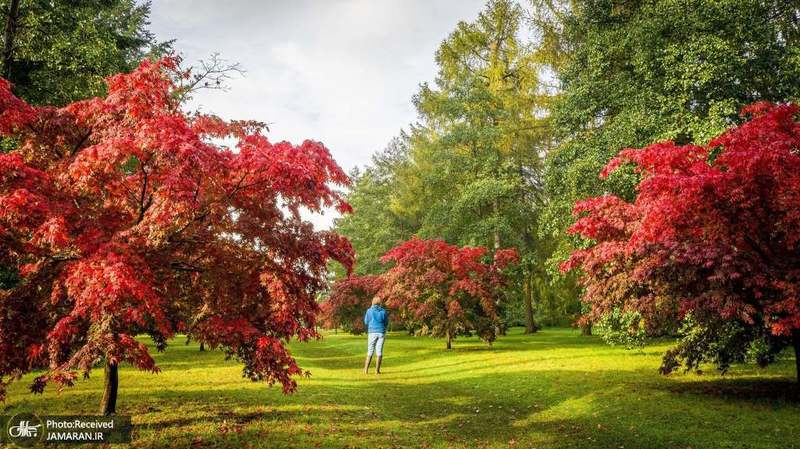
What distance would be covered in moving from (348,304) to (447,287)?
1189 cm

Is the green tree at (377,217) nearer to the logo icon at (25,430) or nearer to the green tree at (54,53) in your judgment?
the green tree at (54,53)

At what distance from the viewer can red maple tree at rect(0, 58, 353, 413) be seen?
15.4 feet

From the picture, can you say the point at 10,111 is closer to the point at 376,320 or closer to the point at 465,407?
the point at 465,407

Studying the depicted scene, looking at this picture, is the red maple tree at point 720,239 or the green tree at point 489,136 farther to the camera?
the green tree at point 489,136

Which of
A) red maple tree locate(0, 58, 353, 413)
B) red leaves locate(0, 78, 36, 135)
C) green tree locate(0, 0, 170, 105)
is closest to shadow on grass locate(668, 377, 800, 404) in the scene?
red maple tree locate(0, 58, 353, 413)

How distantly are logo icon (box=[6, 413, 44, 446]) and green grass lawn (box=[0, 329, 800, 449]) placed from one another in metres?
1.07

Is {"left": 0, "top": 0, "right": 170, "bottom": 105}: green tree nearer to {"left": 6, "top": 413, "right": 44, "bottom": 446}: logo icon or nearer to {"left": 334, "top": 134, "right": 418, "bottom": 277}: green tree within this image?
{"left": 6, "top": 413, "right": 44, "bottom": 446}: logo icon

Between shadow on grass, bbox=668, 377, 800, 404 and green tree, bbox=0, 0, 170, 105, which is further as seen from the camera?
green tree, bbox=0, 0, 170, 105

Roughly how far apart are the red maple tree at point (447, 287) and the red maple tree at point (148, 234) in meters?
12.2

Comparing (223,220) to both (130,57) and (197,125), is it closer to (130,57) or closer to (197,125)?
(197,125)

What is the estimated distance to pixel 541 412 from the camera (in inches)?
311

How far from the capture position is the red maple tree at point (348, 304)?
2906 centimetres

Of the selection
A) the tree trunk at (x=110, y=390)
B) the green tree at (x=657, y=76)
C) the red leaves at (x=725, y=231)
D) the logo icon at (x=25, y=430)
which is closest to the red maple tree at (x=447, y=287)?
the green tree at (x=657, y=76)

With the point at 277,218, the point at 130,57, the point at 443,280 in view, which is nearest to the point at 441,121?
the point at 443,280
